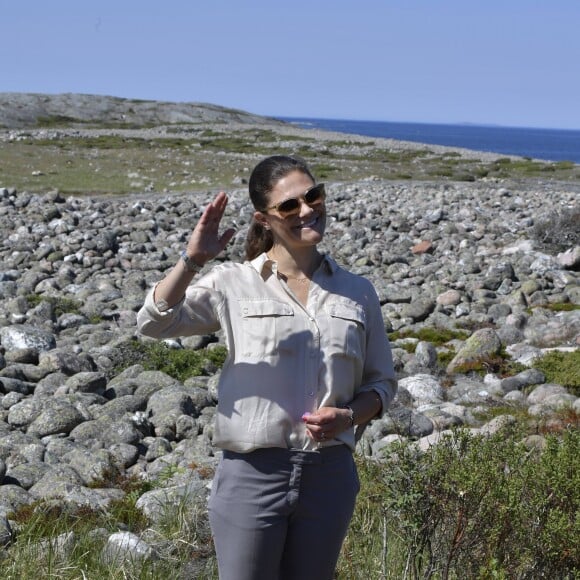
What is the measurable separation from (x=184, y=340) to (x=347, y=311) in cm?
844

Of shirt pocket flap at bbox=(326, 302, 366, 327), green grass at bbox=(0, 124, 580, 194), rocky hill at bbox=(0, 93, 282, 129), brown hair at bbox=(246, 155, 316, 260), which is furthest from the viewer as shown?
rocky hill at bbox=(0, 93, 282, 129)

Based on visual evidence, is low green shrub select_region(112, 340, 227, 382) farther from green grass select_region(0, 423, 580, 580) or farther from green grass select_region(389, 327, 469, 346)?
→ green grass select_region(0, 423, 580, 580)

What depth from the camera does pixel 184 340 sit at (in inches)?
467

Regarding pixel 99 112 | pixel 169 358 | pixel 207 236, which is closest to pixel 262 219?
pixel 207 236

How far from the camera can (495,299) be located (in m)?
14.9

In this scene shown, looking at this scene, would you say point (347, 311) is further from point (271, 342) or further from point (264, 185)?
point (264, 185)

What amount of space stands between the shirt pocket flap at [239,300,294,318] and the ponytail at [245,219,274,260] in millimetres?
335

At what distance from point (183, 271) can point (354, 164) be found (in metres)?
41.1

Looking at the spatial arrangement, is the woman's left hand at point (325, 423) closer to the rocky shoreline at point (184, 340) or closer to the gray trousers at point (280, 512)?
the gray trousers at point (280, 512)

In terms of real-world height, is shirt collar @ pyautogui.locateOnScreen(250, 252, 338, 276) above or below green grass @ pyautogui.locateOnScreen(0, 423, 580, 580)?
above

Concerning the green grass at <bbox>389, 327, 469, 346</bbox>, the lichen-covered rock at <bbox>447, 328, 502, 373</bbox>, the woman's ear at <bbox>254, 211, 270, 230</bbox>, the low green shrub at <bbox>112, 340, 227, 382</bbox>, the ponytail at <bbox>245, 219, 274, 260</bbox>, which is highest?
the woman's ear at <bbox>254, 211, 270, 230</bbox>

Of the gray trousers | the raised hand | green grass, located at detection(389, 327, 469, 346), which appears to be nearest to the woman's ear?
the raised hand

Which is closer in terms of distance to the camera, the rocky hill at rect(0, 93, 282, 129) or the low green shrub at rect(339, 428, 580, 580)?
the low green shrub at rect(339, 428, 580, 580)

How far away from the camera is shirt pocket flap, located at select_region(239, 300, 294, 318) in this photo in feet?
11.4
